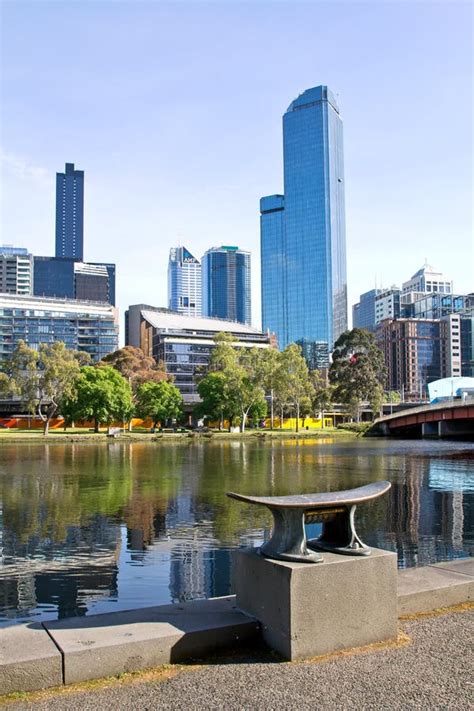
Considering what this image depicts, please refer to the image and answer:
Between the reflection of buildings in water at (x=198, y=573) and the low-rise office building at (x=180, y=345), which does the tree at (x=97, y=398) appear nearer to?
the low-rise office building at (x=180, y=345)

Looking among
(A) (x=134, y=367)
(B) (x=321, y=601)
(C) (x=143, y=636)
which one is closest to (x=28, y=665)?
(C) (x=143, y=636)

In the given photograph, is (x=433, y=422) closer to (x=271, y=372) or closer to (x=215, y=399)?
(x=271, y=372)

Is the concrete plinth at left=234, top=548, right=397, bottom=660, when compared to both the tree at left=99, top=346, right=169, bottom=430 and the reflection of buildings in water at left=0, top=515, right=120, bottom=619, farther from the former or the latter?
the tree at left=99, top=346, right=169, bottom=430

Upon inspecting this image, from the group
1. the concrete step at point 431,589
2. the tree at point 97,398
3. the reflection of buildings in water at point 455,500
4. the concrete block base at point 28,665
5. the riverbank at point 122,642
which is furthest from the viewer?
the tree at point 97,398

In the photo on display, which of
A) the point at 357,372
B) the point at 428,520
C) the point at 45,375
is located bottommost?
the point at 428,520

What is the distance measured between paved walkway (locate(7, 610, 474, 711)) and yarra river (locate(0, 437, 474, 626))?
6080 mm

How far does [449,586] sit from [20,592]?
862 centimetres

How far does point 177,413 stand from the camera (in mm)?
114000

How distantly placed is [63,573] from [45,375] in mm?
78286

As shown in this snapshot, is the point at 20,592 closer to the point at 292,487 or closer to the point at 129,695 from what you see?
the point at 129,695

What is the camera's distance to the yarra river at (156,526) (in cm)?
1348

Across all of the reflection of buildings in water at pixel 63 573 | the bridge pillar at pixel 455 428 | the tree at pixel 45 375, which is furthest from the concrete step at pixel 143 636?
the bridge pillar at pixel 455 428

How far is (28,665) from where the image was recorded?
19.6 ft

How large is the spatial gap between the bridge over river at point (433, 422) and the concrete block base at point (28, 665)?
82.8 metres
